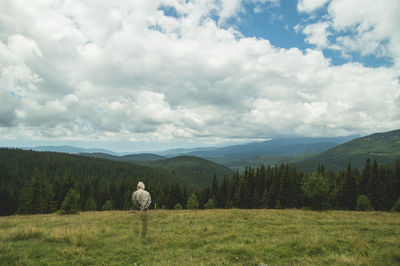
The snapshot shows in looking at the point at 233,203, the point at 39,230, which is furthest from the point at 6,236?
the point at 233,203

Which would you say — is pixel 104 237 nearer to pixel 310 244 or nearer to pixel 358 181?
pixel 310 244

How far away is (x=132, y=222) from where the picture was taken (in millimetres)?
14852

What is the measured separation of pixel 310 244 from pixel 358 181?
2287 inches

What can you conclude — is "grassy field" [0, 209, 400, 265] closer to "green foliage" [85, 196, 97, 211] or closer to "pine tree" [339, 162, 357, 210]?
"pine tree" [339, 162, 357, 210]

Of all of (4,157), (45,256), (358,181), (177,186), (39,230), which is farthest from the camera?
(4,157)

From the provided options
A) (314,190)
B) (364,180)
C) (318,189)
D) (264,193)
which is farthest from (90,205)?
(364,180)

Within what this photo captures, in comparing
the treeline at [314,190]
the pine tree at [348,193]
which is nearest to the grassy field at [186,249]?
the treeline at [314,190]

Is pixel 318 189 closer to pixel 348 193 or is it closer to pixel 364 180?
pixel 348 193

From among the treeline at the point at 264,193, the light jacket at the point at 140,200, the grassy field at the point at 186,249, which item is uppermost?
the light jacket at the point at 140,200

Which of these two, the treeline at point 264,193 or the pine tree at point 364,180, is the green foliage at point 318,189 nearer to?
the treeline at point 264,193

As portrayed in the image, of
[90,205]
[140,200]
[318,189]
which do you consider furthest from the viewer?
[90,205]

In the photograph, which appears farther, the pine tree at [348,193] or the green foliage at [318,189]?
the pine tree at [348,193]

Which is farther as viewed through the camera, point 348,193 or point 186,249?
point 348,193

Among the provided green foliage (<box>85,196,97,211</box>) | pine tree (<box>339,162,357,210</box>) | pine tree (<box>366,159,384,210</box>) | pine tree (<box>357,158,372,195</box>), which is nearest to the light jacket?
pine tree (<box>366,159,384,210</box>)
